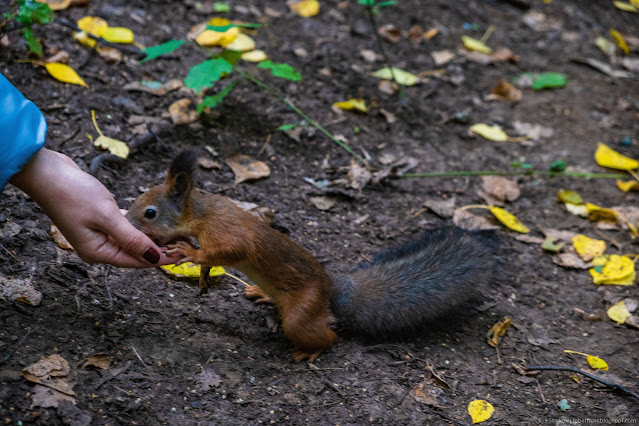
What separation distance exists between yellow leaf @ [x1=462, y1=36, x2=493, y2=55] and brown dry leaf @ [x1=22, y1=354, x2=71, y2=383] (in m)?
4.66

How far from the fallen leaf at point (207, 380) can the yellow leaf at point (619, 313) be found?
7.13 feet

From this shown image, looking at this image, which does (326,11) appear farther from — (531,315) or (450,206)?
(531,315)

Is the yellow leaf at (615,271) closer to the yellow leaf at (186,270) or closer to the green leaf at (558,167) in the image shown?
the green leaf at (558,167)

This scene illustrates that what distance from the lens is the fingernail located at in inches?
88.4

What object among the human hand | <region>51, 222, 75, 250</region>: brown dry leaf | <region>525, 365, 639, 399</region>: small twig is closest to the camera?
the human hand

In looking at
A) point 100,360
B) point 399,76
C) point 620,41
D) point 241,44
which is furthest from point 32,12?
point 620,41

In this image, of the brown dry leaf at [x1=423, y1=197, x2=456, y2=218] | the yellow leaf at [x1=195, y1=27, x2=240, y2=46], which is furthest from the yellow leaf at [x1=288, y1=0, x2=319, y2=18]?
the brown dry leaf at [x1=423, y1=197, x2=456, y2=218]

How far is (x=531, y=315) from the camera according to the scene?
10.1ft

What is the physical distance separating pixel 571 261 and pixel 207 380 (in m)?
2.36

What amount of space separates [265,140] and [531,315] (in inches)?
80.0

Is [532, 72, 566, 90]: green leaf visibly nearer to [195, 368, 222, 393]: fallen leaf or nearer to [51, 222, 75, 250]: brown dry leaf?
[195, 368, 222, 393]: fallen leaf

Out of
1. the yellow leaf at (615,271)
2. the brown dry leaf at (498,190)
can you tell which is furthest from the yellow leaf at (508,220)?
the yellow leaf at (615,271)

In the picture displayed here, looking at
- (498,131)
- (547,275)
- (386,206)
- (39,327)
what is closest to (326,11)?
(498,131)

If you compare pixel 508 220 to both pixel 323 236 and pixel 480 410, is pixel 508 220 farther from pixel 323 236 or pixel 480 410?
pixel 480 410
